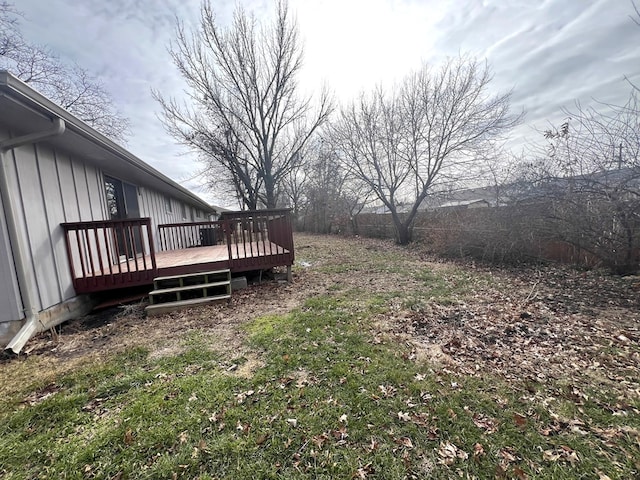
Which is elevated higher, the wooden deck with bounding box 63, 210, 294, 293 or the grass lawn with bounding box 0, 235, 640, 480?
the wooden deck with bounding box 63, 210, 294, 293

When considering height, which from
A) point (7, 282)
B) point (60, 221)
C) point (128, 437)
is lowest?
point (128, 437)

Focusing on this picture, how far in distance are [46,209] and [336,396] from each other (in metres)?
4.82

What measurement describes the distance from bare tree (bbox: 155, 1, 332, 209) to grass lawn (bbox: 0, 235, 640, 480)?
11038 millimetres

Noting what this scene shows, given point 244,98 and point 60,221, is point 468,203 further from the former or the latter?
point 60,221

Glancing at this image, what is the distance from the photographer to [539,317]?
3639mm

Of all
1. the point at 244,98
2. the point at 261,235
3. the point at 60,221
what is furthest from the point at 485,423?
the point at 244,98

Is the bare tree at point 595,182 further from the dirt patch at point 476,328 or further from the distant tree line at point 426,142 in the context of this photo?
the dirt patch at point 476,328

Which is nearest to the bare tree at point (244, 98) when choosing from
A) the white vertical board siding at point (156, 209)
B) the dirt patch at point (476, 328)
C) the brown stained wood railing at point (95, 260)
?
the white vertical board siding at point (156, 209)

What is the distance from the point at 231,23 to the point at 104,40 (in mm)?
6794

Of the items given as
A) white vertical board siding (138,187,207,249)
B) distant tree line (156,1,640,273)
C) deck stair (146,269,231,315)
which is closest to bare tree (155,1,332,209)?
distant tree line (156,1,640,273)

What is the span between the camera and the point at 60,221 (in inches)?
155

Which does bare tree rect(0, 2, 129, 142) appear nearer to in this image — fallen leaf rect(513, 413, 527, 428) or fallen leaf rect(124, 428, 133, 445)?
fallen leaf rect(124, 428, 133, 445)

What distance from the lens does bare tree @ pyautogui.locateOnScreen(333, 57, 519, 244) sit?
943 cm

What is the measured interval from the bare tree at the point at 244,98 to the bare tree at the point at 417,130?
2414mm
